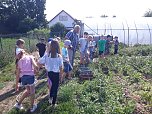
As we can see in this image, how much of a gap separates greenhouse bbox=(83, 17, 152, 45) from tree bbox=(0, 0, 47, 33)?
63.2 feet

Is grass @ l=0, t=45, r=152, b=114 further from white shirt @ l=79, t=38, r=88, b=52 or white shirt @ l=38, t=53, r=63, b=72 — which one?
white shirt @ l=79, t=38, r=88, b=52

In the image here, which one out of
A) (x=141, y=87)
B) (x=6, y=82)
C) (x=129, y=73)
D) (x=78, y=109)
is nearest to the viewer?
(x=78, y=109)

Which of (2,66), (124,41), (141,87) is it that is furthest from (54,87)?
(124,41)

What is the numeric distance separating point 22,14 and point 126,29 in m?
29.0

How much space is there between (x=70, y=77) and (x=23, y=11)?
50.0 m

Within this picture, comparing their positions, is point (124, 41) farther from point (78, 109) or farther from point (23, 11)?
point (23, 11)

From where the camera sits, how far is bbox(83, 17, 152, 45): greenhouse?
32.6 m

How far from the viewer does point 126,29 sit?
1334 inches

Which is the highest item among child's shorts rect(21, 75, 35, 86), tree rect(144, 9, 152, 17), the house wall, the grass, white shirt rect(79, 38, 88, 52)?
tree rect(144, 9, 152, 17)

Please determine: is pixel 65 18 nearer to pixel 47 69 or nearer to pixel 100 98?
pixel 100 98

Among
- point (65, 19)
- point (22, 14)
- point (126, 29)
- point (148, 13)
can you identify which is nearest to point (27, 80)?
point (126, 29)

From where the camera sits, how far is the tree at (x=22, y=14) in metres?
53.9

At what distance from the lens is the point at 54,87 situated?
8195 millimetres

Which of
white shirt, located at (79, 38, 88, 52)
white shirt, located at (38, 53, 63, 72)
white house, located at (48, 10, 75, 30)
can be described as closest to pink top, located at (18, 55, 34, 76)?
white shirt, located at (38, 53, 63, 72)
